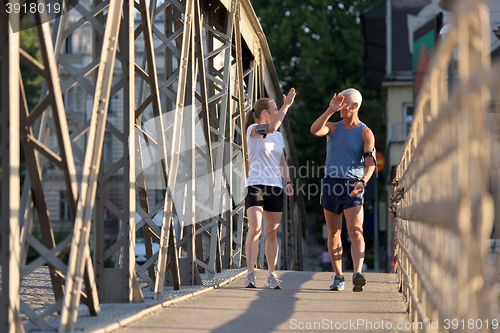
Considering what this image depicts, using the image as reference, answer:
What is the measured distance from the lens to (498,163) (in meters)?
1.62

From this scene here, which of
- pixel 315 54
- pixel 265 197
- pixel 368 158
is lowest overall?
pixel 265 197

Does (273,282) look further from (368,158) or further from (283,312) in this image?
(283,312)

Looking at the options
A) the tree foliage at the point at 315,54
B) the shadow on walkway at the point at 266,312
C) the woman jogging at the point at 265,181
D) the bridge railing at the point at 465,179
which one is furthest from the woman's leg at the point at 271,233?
the tree foliage at the point at 315,54

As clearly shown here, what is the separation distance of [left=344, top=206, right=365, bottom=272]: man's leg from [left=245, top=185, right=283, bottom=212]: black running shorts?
61 cm

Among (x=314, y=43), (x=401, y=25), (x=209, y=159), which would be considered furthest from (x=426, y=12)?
(x=209, y=159)

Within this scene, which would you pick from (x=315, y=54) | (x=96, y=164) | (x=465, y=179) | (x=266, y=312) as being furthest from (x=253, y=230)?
(x=315, y=54)

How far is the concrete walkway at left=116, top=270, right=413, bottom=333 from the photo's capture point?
11.7 ft

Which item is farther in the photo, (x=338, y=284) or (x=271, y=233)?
(x=271, y=233)

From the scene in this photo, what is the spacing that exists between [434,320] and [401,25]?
2968cm

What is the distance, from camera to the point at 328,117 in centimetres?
563

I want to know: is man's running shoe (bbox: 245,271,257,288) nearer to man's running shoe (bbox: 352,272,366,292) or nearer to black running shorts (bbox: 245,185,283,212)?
black running shorts (bbox: 245,185,283,212)

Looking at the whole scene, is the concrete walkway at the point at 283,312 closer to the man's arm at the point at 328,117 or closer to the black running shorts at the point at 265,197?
the black running shorts at the point at 265,197

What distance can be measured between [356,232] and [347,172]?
53 centimetres

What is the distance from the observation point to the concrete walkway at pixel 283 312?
11.7ft
